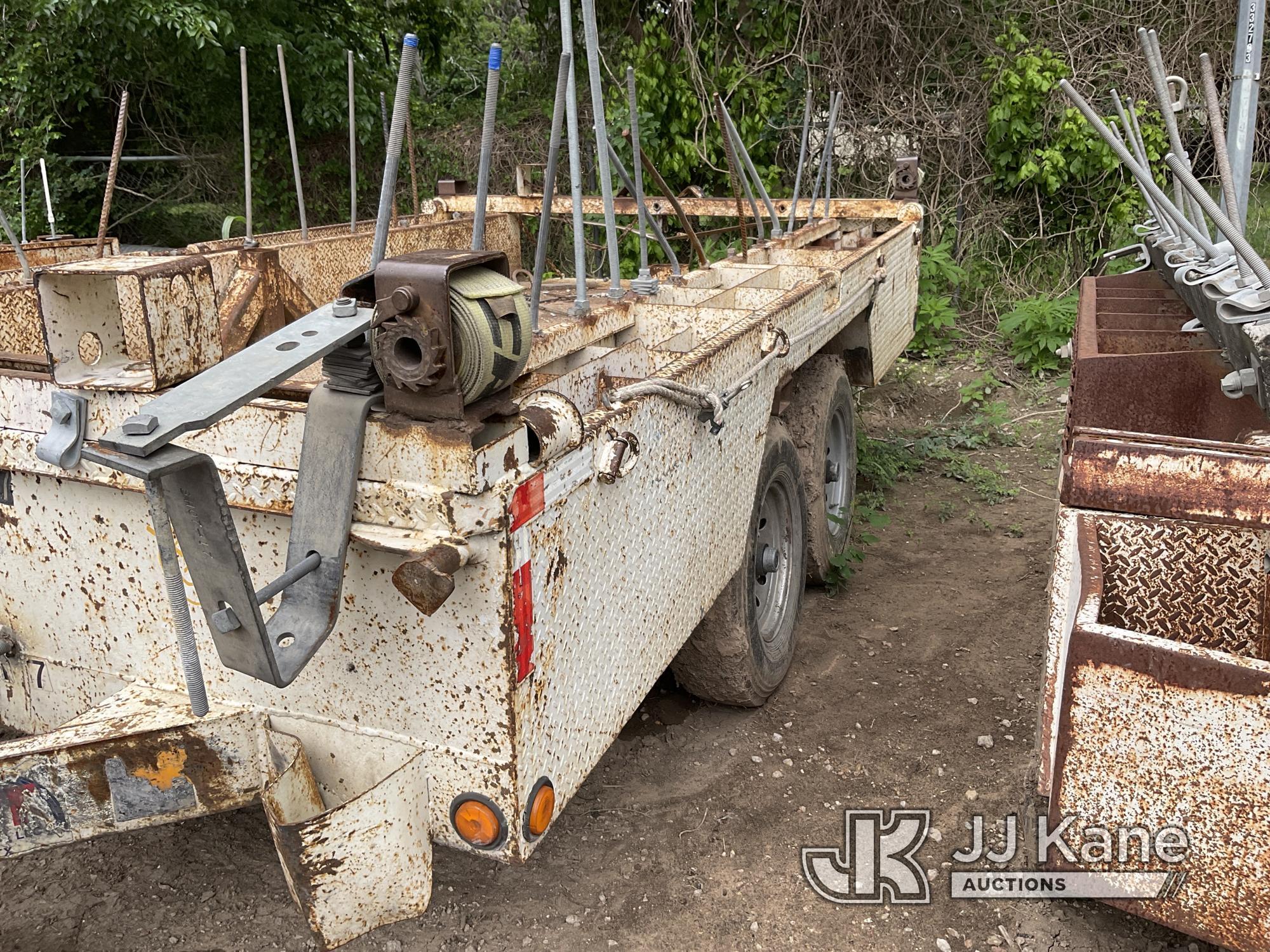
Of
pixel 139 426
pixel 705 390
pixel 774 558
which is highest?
pixel 139 426

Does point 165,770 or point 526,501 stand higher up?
point 526,501

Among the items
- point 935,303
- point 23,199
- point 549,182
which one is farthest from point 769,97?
point 549,182

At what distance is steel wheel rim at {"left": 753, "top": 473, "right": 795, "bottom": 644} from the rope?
0.52 meters

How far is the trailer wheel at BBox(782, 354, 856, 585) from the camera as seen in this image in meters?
4.13

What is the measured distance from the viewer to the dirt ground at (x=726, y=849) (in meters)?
2.46

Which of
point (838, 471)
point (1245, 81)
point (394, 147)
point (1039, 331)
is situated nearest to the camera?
point (394, 147)

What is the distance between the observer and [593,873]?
8.89ft


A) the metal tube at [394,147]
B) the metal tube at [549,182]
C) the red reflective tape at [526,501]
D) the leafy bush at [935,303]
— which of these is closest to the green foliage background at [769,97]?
the leafy bush at [935,303]

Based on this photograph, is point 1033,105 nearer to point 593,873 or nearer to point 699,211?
point 699,211

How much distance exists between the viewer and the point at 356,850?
1781mm

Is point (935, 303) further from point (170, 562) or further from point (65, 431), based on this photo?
point (170, 562)

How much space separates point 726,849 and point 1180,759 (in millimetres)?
1398

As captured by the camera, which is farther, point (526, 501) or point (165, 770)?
point (165, 770)

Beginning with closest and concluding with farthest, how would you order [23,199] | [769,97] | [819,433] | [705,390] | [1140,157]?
1. [705,390]
2. [1140,157]
3. [819,433]
4. [23,199]
5. [769,97]
